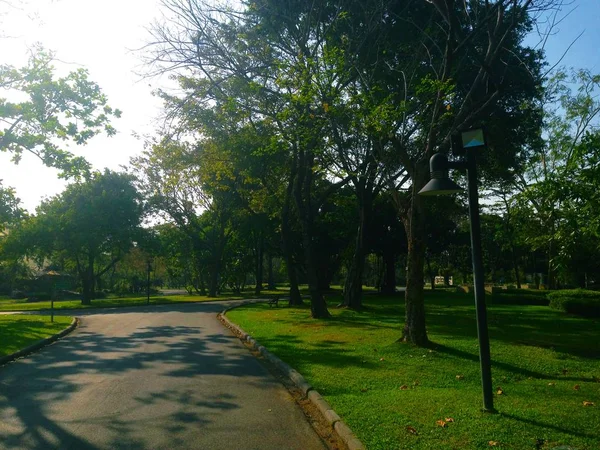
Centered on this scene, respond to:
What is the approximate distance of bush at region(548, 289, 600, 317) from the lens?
21797mm

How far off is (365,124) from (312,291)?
1082 centimetres

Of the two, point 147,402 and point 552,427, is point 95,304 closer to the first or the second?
point 147,402

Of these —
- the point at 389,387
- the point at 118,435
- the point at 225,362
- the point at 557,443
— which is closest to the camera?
the point at 557,443

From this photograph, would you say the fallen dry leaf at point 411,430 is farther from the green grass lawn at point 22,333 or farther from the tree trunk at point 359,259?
the tree trunk at point 359,259

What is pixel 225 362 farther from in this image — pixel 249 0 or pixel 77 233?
pixel 77 233

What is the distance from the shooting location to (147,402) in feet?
26.4

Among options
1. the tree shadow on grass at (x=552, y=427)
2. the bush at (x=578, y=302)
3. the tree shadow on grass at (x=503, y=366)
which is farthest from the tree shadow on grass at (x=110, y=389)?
the bush at (x=578, y=302)

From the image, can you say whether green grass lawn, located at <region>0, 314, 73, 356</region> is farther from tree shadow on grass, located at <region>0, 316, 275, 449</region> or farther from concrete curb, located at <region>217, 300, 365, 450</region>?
concrete curb, located at <region>217, 300, 365, 450</region>

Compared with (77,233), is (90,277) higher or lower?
lower

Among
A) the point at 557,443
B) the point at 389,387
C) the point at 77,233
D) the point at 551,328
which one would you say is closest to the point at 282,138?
the point at 389,387

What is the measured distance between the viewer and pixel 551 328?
687 inches

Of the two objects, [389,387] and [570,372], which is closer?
[389,387]

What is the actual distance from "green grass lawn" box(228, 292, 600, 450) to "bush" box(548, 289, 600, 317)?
388cm

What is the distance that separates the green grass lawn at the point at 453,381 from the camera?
6020 mm
